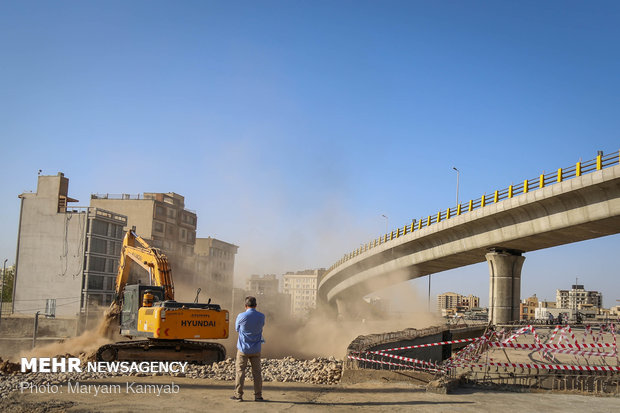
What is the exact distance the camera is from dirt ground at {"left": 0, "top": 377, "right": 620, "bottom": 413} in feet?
29.0

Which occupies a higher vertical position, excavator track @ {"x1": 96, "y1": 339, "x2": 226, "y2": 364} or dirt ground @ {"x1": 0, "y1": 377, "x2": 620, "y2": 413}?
dirt ground @ {"x1": 0, "y1": 377, "x2": 620, "y2": 413}

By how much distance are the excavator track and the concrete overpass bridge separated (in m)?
20.1

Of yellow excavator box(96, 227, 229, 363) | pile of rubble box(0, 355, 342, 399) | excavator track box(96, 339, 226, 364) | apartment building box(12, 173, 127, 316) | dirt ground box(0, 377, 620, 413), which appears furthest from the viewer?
apartment building box(12, 173, 127, 316)

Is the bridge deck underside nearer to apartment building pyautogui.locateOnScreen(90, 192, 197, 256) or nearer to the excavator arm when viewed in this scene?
the excavator arm

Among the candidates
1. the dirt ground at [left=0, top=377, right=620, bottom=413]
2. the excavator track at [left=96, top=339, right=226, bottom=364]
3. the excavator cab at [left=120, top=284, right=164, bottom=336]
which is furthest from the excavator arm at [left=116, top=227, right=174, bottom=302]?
the dirt ground at [left=0, top=377, right=620, bottom=413]

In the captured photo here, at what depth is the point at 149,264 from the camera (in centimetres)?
2355

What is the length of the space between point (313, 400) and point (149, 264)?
15.8 m

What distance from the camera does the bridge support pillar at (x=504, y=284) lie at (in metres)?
34.2

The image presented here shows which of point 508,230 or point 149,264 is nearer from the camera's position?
point 149,264

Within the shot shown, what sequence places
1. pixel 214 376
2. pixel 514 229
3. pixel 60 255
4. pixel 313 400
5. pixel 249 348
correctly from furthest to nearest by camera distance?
pixel 60 255, pixel 514 229, pixel 214 376, pixel 313 400, pixel 249 348

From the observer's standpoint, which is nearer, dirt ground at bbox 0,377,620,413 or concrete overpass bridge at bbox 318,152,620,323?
dirt ground at bbox 0,377,620,413

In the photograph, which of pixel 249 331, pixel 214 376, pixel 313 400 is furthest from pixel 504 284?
pixel 249 331

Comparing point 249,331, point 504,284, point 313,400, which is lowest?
point 313,400

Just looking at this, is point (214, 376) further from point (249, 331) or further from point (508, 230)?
point (508, 230)
